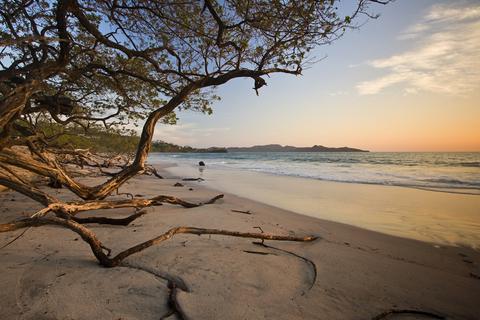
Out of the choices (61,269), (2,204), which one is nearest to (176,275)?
(61,269)

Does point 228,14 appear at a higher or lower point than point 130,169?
higher

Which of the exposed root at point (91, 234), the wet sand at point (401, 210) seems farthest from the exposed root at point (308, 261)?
the wet sand at point (401, 210)

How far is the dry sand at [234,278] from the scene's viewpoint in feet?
7.91

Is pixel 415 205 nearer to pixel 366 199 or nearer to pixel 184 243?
pixel 366 199

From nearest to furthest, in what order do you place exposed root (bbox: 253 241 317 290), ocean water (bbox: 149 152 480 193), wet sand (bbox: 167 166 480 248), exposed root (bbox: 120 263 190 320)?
exposed root (bbox: 120 263 190 320), exposed root (bbox: 253 241 317 290), wet sand (bbox: 167 166 480 248), ocean water (bbox: 149 152 480 193)

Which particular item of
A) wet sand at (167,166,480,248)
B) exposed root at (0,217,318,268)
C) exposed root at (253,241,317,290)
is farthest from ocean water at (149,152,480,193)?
exposed root at (0,217,318,268)

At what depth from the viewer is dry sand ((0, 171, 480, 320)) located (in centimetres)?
241

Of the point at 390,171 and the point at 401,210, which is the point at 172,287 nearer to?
the point at 401,210

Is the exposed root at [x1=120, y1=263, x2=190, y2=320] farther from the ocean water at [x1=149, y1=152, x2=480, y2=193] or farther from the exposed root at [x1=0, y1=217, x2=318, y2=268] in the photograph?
the ocean water at [x1=149, y1=152, x2=480, y2=193]

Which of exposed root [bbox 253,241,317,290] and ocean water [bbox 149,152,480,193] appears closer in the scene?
exposed root [bbox 253,241,317,290]

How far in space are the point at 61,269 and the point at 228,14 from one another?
4.80m

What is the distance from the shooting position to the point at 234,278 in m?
3.02

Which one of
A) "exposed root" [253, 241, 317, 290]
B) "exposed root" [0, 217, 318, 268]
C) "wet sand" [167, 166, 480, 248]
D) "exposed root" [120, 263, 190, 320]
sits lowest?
"wet sand" [167, 166, 480, 248]

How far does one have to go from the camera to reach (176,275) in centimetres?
301
